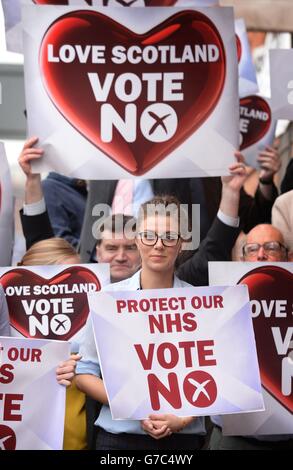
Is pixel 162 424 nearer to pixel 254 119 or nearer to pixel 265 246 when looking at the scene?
pixel 265 246

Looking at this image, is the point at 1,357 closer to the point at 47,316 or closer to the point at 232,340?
the point at 47,316

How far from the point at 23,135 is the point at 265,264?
1260mm

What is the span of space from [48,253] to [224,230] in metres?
0.72

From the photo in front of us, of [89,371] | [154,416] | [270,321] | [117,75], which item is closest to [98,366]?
[89,371]

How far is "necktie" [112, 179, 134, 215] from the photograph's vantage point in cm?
462

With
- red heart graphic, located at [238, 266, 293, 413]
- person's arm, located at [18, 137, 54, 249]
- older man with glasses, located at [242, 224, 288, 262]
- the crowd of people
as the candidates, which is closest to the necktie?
the crowd of people

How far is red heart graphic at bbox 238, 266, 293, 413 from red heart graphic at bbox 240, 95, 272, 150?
4.01 feet

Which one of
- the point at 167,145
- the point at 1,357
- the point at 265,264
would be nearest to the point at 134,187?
the point at 167,145

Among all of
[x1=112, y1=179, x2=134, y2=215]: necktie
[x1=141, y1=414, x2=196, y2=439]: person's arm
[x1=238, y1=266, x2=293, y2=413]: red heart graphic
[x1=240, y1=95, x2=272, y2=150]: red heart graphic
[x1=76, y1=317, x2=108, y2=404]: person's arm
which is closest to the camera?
[x1=141, y1=414, x2=196, y2=439]: person's arm

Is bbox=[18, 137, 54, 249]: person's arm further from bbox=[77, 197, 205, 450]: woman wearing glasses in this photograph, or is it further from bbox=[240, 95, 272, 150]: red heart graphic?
bbox=[240, 95, 272, 150]: red heart graphic

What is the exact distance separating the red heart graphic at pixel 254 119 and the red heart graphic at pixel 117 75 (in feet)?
3.30

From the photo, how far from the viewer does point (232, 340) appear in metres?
4.00
